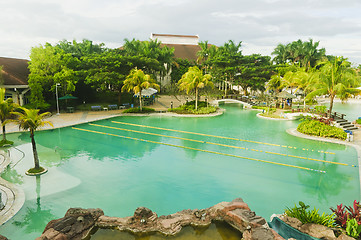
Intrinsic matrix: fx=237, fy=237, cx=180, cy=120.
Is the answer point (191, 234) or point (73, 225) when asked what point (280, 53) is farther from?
point (73, 225)

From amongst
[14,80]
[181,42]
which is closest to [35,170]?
[14,80]

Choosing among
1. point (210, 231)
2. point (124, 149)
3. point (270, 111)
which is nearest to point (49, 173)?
point (124, 149)

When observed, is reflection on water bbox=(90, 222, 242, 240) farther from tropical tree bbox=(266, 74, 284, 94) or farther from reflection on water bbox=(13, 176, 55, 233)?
tropical tree bbox=(266, 74, 284, 94)

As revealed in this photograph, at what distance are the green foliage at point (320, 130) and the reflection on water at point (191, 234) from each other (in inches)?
681

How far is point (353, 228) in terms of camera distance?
755cm

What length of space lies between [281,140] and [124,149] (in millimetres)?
13711

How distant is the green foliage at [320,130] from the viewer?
21181 millimetres

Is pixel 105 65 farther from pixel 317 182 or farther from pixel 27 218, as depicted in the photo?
pixel 317 182

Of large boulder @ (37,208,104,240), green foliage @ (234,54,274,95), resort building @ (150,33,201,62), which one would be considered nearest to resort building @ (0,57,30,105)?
large boulder @ (37,208,104,240)

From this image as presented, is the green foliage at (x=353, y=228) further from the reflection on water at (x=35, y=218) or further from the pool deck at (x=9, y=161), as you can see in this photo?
the reflection on water at (x=35, y=218)

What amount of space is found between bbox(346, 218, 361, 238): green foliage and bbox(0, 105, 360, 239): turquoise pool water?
299cm

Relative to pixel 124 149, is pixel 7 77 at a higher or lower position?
higher

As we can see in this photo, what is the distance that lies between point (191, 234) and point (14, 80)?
3199 cm

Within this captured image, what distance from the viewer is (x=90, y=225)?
862 centimetres
